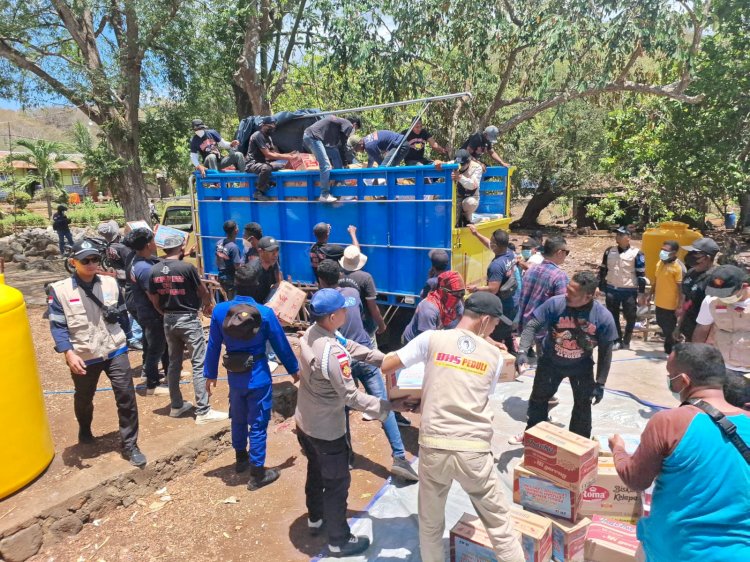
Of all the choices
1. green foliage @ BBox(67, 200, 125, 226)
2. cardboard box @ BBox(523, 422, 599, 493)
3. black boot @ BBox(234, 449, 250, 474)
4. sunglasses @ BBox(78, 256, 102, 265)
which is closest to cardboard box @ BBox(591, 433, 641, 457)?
cardboard box @ BBox(523, 422, 599, 493)

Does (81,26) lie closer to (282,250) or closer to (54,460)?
(282,250)

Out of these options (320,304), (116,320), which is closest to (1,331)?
(116,320)

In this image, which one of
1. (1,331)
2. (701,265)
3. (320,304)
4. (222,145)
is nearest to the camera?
(320,304)

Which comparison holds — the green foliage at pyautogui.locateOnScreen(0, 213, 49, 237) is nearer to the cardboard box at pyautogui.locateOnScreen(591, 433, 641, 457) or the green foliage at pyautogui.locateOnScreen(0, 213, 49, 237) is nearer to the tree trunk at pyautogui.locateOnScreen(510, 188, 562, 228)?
the tree trunk at pyautogui.locateOnScreen(510, 188, 562, 228)

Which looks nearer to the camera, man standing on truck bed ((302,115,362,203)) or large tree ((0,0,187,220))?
man standing on truck bed ((302,115,362,203))

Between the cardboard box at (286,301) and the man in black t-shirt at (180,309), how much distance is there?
55.6 inches

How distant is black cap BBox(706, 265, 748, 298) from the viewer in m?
3.96

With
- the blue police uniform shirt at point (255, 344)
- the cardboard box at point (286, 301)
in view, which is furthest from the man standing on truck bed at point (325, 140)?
the blue police uniform shirt at point (255, 344)

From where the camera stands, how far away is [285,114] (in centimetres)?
813

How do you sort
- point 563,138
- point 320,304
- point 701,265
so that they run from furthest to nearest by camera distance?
1. point 563,138
2. point 701,265
3. point 320,304

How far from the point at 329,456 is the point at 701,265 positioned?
431 centimetres

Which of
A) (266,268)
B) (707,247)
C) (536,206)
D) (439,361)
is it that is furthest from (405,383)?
(536,206)

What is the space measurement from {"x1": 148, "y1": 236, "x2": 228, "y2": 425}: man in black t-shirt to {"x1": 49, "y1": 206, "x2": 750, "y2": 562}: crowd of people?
0.01 m

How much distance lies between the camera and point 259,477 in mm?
4023
